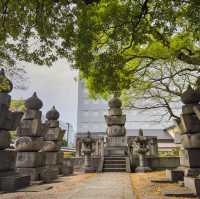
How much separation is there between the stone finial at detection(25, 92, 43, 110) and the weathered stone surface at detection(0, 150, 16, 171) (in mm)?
2731

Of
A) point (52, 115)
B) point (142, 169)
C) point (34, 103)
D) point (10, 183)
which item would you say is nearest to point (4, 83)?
point (34, 103)

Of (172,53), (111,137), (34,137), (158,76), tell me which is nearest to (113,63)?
(172,53)

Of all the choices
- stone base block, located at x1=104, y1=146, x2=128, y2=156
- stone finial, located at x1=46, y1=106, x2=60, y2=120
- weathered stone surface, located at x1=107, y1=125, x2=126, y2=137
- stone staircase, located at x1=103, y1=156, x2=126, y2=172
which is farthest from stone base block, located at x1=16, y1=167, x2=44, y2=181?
weathered stone surface, located at x1=107, y1=125, x2=126, y2=137

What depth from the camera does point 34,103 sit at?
11.1 metres

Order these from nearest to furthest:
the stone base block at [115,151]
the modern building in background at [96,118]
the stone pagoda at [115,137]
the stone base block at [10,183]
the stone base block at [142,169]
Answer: the stone base block at [10,183]
the stone base block at [142,169]
the stone pagoda at [115,137]
the stone base block at [115,151]
the modern building in background at [96,118]

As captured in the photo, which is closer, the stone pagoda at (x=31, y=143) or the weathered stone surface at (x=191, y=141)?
the weathered stone surface at (x=191, y=141)

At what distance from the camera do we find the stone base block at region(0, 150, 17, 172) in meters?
8.27

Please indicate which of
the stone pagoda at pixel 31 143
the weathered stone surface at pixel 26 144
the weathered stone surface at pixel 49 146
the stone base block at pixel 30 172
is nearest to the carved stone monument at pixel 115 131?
the weathered stone surface at pixel 49 146

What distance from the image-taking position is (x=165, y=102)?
1914 centimetres

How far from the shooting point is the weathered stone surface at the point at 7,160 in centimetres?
827

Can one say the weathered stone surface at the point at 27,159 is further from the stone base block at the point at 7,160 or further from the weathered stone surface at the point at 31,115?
the weathered stone surface at the point at 31,115

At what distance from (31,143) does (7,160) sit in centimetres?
173

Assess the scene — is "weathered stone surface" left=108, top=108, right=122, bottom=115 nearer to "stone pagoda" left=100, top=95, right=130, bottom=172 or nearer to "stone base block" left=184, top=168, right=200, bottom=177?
"stone pagoda" left=100, top=95, right=130, bottom=172

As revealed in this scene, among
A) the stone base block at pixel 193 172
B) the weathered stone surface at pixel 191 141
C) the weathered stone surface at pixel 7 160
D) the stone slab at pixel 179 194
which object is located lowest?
the stone slab at pixel 179 194
